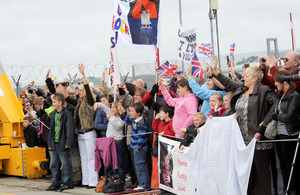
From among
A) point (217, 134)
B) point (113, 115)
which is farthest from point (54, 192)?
point (217, 134)

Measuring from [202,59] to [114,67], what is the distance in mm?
4632

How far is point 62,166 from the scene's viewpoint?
39.0 ft

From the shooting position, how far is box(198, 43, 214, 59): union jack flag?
11852 millimetres

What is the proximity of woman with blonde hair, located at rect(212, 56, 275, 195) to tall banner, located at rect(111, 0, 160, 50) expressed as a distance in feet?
11.5

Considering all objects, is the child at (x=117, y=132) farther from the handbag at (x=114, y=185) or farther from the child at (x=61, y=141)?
the child at (x=61, y=141)

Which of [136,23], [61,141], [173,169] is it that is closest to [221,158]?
[173,169]

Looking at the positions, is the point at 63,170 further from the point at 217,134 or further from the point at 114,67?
the point at 217,134

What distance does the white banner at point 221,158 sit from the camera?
8.05m

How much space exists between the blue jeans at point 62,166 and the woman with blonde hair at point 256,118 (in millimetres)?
4974

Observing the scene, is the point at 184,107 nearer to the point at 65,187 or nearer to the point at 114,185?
the point at 114,185

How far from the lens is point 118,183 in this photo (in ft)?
35.5

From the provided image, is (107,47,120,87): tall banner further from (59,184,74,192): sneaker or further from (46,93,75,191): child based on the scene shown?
(59,184,74,192): sneaker

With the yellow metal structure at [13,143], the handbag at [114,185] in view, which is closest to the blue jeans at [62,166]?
the handbag at [114,185]

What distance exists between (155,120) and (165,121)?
0.24 m
